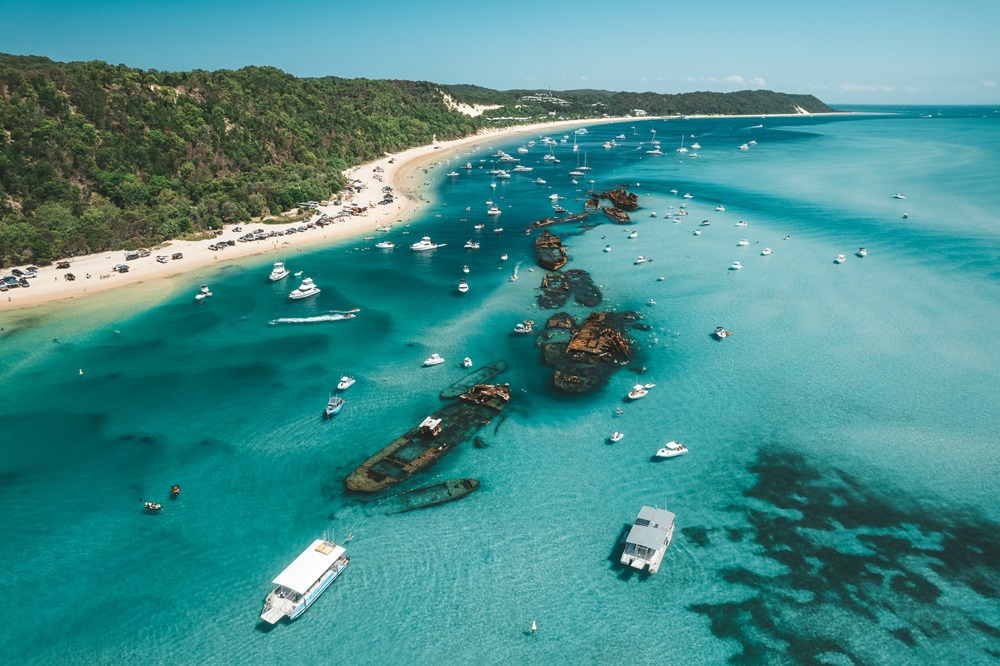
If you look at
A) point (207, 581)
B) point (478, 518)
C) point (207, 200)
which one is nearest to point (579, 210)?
point (207, 200)

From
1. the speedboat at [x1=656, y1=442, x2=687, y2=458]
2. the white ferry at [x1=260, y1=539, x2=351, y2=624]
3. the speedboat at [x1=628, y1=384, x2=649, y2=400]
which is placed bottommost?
the white ferry at [x1=260, y1=539, x2=351, y2=624]

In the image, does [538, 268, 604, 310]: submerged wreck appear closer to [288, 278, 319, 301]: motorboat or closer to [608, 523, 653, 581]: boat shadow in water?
[288, 278, 319, 301]: motorboat

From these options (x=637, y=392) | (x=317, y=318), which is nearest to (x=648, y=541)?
(x=637, y=392)

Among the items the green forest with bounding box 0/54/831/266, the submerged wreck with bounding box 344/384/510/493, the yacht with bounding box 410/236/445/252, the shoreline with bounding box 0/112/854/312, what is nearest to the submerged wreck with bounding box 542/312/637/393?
the submerged wreck with bounding box 344/384/510/493

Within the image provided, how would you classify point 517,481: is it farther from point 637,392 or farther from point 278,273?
point 278,273

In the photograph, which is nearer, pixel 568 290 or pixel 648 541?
pixel 648 541

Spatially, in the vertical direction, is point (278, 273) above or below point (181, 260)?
below

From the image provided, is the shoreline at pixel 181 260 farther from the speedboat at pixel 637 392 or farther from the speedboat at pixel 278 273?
the speedboat at pixel 637 392

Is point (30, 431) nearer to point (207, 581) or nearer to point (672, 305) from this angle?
point (207, 581)
